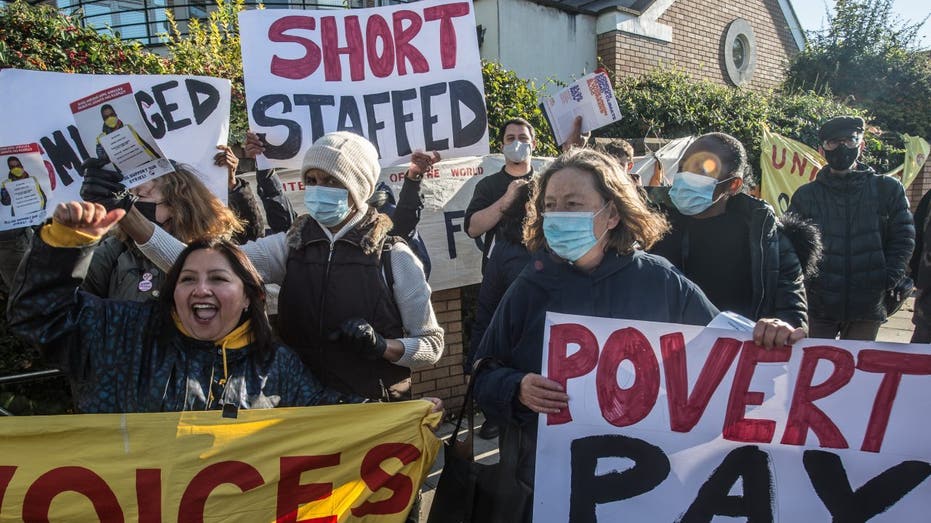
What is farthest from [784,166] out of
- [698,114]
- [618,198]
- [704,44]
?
[704,44]

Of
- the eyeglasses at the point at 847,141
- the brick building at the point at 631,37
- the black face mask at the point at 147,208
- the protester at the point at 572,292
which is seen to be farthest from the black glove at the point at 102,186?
the brick building at the point at 631,37

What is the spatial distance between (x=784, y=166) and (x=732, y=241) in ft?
15.4

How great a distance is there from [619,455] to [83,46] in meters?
3.99

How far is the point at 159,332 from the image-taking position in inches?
74.4

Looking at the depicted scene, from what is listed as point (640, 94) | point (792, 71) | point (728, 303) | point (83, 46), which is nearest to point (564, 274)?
point (728, 303)

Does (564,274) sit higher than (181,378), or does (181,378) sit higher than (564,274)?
(564,274)

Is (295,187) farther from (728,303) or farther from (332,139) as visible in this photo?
(728,303)

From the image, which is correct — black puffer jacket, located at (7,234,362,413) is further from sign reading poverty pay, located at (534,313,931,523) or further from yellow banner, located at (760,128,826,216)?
yellow banner, located at (760,128,826,216)

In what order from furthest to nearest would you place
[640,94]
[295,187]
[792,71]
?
[792,71] < [640,94] < [295,187]

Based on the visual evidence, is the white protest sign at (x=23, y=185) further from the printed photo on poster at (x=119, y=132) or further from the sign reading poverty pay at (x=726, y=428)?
the sign reading poverty pay at (x=726, y=428)

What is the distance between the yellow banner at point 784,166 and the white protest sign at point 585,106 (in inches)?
131

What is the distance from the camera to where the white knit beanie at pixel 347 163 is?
2.39 meters

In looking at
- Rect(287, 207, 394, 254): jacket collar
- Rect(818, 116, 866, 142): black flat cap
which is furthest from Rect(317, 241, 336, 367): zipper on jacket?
Rect(818, 116, 866, 142): black flat cap

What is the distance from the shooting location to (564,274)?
1930 mm
